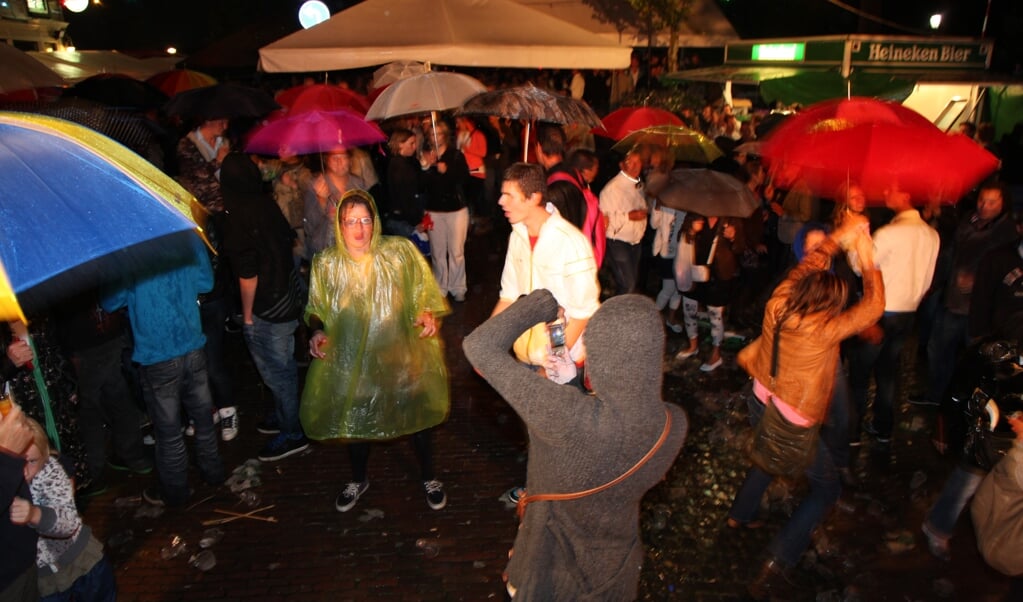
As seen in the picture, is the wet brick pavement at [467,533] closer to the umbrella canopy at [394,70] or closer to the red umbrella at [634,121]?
the red umbrella at [634,121]

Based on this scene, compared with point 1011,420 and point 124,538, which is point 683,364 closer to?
point 1011,420

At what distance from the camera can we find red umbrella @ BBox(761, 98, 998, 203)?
159 inches

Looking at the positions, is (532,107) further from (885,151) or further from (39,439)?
(39,439)

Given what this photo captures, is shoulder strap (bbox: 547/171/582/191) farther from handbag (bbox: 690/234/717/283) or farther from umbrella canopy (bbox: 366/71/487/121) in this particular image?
umbrella canopy (bbox: 366/71/487/121)

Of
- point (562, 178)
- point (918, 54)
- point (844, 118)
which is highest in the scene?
point (918, 54)

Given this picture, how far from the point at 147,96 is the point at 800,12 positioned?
68.9 ft

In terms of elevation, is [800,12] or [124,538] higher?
[800,12]

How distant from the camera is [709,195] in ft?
20.8

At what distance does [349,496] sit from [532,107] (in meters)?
3.63

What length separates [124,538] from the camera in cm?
446

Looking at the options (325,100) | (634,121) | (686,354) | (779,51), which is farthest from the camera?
(779,51)

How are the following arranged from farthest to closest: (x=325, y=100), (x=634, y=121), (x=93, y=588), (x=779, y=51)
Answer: (x=779, y=51) → (x=325, y=100) → (x=634, y=121) → (x=93, y=588)

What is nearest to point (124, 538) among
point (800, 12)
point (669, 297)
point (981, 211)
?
point (669, 297)

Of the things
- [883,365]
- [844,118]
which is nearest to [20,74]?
[844,118]
